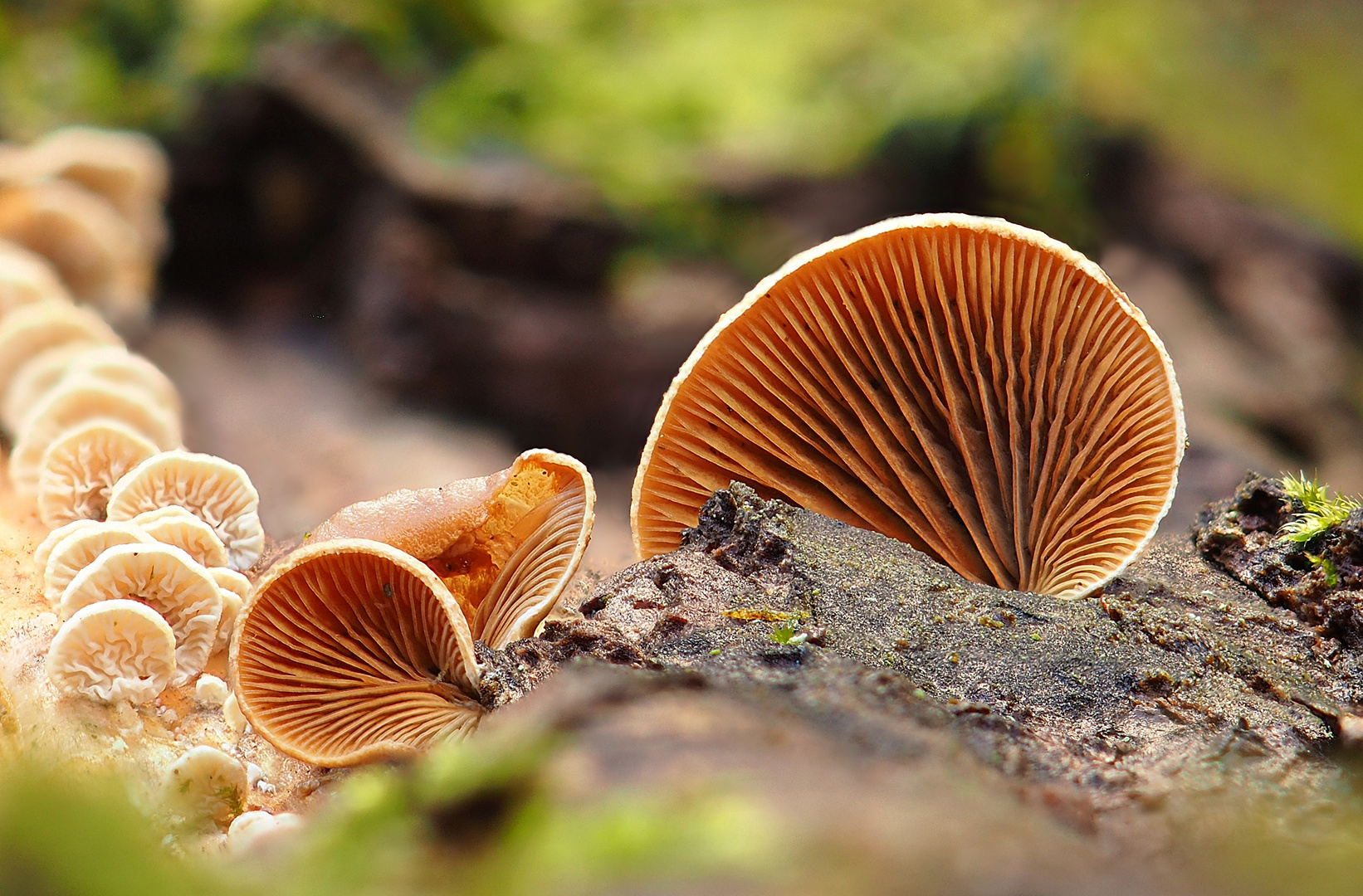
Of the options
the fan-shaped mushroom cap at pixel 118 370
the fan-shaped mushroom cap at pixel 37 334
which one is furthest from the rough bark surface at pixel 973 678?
the fan-shaped mushroom cap at pixel 37 334

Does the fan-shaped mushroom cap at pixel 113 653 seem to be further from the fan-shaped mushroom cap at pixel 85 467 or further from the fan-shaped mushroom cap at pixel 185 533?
the fan-shaped mushroom cap at pixel 85 467

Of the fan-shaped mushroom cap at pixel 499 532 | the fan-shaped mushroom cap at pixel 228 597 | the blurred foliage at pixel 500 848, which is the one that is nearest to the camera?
the blurred foliage at pixel 500 848

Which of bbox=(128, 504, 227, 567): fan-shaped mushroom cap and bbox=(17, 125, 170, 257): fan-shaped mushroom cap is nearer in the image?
bbox=(128, 504, 227, 567): fan-shaped mushroom cap

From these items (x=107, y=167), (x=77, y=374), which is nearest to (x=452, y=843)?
(x=77, y=374)

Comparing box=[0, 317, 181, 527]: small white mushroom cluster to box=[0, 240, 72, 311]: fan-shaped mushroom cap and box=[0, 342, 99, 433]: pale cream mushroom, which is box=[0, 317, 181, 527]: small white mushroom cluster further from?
box=[0, 240, 72, 311]: fan-shaped mushroom cap

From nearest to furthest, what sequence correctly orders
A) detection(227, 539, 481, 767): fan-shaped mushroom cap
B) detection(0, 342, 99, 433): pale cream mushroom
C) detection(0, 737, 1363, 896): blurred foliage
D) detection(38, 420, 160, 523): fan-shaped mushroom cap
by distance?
1. detection(0, 737, 1363, 896): blurred foliage
2. detection(227, 539, 481, 767): fan-shaped mushroom cap
3. detection(38, 420, 160, 523): fan-shaped mushroom cap
4. detection(0, 342, 99, 433): pale cream mushroom

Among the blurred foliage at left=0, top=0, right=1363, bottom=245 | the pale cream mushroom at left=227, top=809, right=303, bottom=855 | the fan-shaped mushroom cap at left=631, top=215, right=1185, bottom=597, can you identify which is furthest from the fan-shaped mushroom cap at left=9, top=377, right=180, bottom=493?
the blurred foliage at left=0, top=0, right=1363, bottom=245
